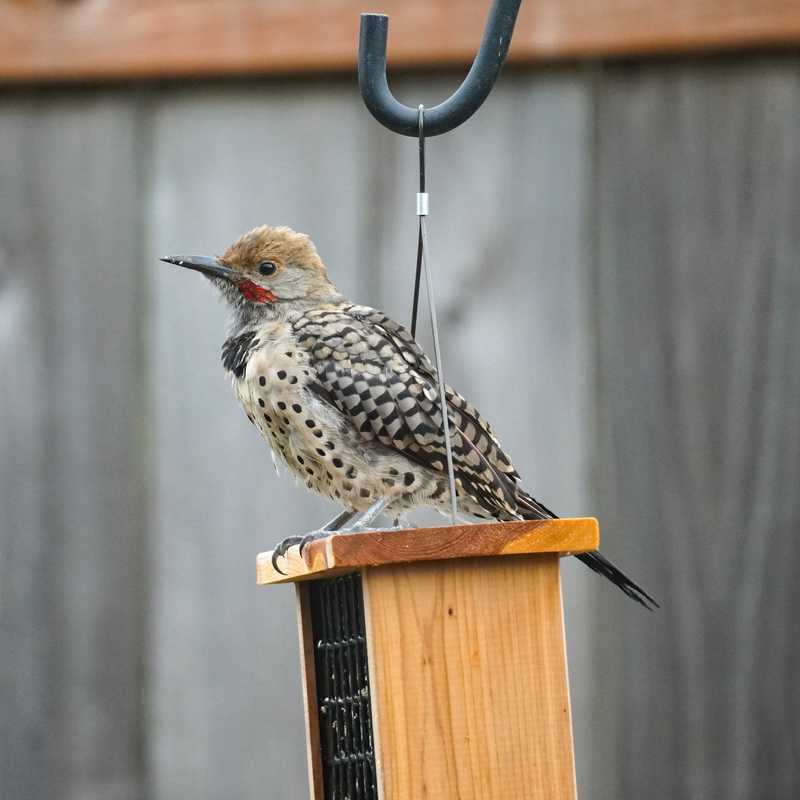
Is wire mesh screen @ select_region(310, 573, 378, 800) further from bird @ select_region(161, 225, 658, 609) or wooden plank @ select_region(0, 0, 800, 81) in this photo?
wooden plank @ select_region(0, 0, 800, 81)

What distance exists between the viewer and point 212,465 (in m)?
3.52

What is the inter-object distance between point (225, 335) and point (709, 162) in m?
1.18

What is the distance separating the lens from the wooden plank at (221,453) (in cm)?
346

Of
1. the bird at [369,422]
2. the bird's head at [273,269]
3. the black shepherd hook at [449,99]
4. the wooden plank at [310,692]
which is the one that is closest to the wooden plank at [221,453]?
the bird's head at [273,269]

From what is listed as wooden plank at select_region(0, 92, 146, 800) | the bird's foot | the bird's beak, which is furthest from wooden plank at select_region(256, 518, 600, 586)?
wooden plank at select_region(0, 92, 146, 800)

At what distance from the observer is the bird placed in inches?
112

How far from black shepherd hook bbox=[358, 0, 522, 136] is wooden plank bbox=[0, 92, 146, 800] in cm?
122

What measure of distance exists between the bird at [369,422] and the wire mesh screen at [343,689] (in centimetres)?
19

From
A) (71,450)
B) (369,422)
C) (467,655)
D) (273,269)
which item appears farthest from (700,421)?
(71,450)

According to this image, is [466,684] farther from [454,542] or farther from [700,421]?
[700,421]

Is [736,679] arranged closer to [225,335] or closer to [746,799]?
[746,799]

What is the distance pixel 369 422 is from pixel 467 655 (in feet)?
2.06

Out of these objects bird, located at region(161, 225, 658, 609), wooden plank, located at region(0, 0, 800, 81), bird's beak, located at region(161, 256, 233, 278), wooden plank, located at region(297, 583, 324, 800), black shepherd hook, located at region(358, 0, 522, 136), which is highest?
wooden plank, located at region(0, 0, 800, 81)

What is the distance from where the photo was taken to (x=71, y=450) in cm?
354
